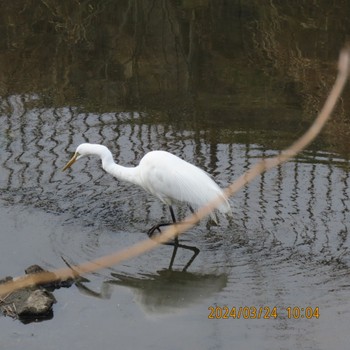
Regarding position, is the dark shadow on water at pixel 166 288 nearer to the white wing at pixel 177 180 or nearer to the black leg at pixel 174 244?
the black leg at pixel 174 244

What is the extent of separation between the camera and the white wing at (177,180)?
6.83 metres

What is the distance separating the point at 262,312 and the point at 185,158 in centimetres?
258

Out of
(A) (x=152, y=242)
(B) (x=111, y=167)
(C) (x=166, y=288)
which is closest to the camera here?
(C) (x=166, y=288)

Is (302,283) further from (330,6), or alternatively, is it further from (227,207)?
(330,6)

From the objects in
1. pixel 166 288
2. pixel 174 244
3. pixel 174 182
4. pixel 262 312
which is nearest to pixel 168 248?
pixel 174 244

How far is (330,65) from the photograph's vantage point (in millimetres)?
10469

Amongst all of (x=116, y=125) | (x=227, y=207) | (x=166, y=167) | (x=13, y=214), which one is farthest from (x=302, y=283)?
(x=116, y=125)

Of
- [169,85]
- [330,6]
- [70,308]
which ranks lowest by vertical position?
[70,308]

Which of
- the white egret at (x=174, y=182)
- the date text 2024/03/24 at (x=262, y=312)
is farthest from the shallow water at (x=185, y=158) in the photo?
the white egret at (x=174, y=182)

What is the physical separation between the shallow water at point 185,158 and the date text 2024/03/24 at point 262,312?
1 cm

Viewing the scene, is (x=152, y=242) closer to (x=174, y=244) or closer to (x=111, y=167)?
(x=174, y=244)

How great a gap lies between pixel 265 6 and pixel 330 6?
2.78 feet

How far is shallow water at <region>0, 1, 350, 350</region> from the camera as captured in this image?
5.73 meters

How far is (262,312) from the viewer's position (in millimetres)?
5754
